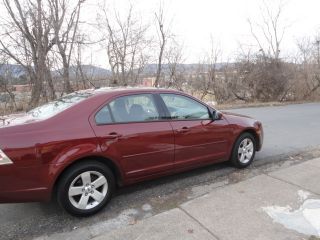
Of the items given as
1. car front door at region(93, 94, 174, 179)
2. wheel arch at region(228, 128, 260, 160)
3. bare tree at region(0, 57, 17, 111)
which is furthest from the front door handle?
bare tree at region(0, 57, 17, 111)

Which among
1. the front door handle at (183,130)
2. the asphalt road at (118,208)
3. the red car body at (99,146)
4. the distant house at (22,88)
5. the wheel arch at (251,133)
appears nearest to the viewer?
the red car body at (99,146)

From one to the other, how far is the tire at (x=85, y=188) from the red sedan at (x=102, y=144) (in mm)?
11

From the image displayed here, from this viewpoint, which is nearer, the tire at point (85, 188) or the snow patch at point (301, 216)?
the snow patch at point (301, 216)

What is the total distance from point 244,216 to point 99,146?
1910 mm

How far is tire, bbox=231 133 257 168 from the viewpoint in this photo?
553 centimetres

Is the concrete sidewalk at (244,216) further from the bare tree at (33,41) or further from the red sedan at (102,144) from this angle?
the bare tree at (33,41)

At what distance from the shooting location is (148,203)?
4.30 metres

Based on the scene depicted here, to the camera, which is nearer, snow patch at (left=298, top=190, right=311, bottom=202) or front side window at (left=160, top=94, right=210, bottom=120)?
snow patch at (left=298, top=190, right=311, bottom=202)

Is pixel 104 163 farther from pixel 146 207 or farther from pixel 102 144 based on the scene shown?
pixel 146 207

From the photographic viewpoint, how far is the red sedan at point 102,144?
138 inches

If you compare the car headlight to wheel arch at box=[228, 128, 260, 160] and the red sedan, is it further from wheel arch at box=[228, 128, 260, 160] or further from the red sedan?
wheel arch at box=[228, 128, 260, 160]

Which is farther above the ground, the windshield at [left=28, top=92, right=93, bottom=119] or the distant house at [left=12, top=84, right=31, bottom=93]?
the windshield at [left=28, top=92, right=93, bottom=119]

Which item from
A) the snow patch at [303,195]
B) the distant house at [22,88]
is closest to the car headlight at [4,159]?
the snow patch at [303,195]

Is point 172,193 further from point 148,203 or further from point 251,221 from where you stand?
point 251,221
